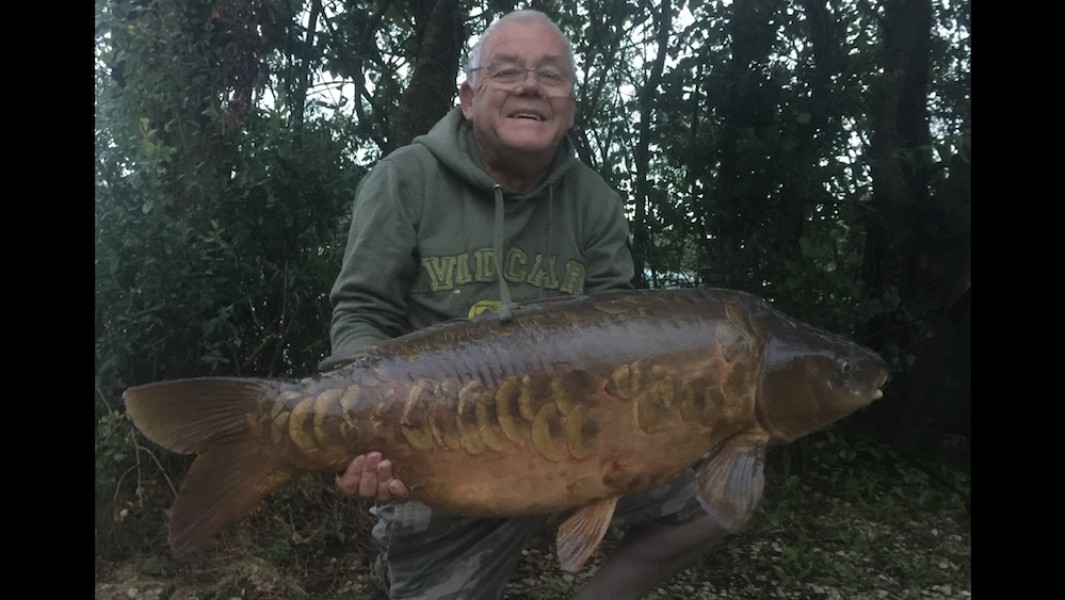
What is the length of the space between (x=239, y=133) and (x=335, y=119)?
299 millimetres

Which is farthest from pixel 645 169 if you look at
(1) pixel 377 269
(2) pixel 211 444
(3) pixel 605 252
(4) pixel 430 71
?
(2) pixel 211 444

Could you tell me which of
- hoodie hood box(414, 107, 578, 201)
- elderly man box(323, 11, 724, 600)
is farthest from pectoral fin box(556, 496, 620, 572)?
hoodie hood box(414, 107, 578, 201)

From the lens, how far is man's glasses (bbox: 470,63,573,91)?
154 cm

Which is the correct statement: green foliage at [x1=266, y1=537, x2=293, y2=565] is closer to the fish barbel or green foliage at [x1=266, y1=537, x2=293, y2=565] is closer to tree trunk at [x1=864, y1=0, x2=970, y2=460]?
the fish barbel

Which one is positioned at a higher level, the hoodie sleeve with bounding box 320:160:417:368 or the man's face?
the man's face

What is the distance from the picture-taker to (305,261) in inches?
96.8

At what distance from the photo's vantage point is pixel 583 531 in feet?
4.29

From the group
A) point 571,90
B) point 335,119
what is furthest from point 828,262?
point 335,119

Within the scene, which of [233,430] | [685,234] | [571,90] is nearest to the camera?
[233,430]

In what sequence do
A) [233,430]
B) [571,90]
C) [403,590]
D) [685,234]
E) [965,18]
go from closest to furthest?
[233,430], [571,90], [403,590], [965,18], [685,234]

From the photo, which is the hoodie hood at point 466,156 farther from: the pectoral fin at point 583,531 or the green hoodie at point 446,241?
the pectoral fin at point 583,531

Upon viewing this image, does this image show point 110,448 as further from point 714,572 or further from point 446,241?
point 714,572

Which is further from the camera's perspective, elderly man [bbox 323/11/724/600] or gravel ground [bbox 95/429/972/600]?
gravel ground [bbox 95/429/972/600]

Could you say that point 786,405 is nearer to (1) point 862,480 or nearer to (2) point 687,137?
(2) point 687,137
